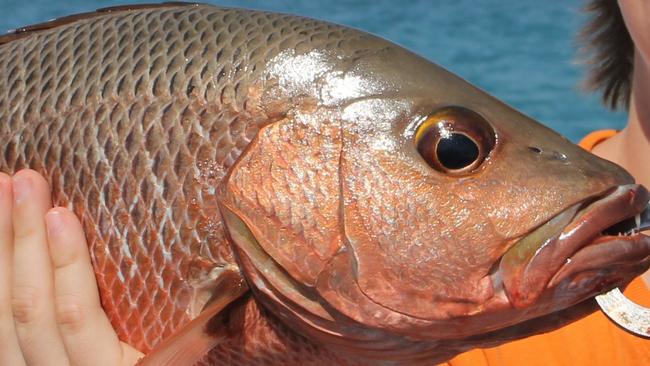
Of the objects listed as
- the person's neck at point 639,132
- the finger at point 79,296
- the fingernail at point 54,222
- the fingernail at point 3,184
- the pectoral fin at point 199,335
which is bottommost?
the pectoral fin at point 199,335

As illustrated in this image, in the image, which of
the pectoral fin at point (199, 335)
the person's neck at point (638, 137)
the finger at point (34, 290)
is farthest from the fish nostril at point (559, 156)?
the person's neck at point (638, 137)

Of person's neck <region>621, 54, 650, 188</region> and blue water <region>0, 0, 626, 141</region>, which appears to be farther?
blue water <region>0, 0, 626, 141</region>

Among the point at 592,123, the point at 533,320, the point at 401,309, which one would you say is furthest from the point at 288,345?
the point at 592,123

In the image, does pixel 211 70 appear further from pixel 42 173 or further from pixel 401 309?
pixel 401 309

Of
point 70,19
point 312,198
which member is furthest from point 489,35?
point 312,198

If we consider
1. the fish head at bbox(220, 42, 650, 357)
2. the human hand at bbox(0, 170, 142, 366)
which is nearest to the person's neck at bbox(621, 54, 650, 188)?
A: the fish head at bbox(220, 42, 650, 357)

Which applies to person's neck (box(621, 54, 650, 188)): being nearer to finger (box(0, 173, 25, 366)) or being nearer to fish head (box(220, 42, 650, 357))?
fish head (box(220, 42, 650, 357))

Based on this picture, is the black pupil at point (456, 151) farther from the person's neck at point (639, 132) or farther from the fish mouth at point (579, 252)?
the person's neck at point (639, 132)

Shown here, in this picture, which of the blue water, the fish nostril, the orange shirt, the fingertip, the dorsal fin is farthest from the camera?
the blue water
